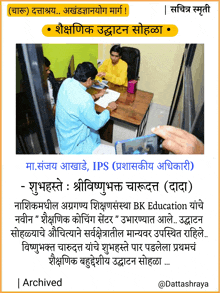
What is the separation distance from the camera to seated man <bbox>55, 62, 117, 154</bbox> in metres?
1.52

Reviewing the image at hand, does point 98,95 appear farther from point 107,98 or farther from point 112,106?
point 112,106

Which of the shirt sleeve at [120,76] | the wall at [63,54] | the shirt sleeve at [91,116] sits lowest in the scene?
the shirt sleeve at [91,116]

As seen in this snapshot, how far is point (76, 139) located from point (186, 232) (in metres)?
1.15

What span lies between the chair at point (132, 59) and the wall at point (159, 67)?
1.42ft

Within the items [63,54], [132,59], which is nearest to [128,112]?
[132,59]

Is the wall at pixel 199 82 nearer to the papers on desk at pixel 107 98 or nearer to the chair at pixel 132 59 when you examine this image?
the papers on desk at pixel 107 98

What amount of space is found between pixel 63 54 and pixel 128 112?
142cm

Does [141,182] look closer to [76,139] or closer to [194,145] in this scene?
[194,145]

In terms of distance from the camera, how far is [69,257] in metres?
1.15

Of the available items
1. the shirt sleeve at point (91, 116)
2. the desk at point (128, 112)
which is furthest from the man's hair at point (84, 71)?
the desk at point (128, 112)

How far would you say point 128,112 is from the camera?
1.96 metres

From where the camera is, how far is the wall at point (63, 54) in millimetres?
2439

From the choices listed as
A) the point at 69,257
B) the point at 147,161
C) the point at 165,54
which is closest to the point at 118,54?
the point at 165,54

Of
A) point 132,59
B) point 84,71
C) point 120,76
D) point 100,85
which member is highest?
point 132,59
